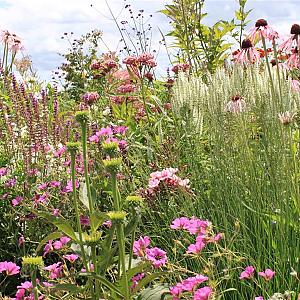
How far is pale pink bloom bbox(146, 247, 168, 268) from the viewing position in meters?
2.39

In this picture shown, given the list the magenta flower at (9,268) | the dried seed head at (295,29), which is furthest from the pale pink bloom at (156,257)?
the dried seed head at (295,29)

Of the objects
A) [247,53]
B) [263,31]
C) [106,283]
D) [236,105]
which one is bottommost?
[106,283]

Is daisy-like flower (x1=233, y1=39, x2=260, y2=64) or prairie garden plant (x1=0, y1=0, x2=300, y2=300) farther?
daisy-like flower (x1=233, y1=39, x2=260, y2=64)

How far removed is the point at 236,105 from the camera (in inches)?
142

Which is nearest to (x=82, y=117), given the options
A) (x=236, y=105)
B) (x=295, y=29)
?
(x=236, y=105)

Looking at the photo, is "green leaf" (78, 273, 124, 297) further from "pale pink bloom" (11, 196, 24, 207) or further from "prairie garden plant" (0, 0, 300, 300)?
"pale pink bloom" (11, 196, 24, 207)

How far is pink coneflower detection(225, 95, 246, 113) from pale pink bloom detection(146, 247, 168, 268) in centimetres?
126

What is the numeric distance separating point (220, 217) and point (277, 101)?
669 millimetres

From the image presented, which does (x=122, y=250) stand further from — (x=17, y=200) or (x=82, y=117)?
(x=17, y=200)

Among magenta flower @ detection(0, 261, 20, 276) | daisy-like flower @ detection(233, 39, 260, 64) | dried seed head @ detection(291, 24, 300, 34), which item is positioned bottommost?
magenta flower @ detection(0, 261, 20, 276)

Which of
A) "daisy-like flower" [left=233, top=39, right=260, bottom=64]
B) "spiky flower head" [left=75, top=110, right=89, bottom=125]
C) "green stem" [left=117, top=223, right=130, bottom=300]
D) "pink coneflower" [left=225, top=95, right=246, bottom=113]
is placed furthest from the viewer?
"daisy-like flower" [left=233, top=39, right=260, bottom=64]

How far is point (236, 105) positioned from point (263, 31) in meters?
0.53

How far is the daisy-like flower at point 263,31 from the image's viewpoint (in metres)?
3.81

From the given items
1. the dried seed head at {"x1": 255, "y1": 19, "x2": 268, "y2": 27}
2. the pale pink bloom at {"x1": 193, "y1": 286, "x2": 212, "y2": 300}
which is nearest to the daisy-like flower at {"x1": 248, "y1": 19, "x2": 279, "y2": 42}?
the dried seed head at {"x1": 255, "y1": 19, "x2": 268, "y2": 27}
